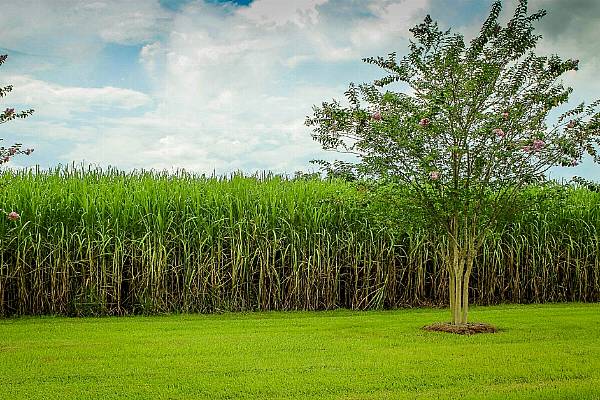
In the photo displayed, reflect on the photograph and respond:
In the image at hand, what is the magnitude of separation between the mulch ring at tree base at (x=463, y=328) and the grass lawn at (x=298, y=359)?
6.0 inches

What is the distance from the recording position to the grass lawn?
5.04 meters

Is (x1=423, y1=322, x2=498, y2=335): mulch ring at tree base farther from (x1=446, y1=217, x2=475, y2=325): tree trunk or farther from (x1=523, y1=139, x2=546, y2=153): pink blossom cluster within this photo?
(x1=523, y1=139, x2=546, y2=153): pink blossom cluster

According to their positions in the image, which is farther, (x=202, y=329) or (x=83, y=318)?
(x=83, y=318)

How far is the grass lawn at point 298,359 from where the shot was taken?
5039mm

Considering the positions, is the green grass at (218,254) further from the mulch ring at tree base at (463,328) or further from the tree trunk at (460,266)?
the mulch ring at tree base at (463,328)

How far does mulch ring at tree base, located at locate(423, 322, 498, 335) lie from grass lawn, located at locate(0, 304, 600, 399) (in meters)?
0.15

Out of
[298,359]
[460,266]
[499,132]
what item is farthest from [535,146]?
[298,359]

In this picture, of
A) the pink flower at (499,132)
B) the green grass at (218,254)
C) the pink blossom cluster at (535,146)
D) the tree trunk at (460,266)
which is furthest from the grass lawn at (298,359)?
the pink flower at (499,132)

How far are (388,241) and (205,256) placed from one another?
103 inches

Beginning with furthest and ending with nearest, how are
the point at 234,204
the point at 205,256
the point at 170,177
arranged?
the point at 170,177
the point at 234,204
the point at 205,256

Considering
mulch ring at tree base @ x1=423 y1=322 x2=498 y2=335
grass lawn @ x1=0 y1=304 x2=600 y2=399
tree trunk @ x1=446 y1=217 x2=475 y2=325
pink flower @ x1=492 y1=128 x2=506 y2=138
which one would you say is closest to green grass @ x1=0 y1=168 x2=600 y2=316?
grass lawn @ x1=0 y1=304 x2=600 y2=399

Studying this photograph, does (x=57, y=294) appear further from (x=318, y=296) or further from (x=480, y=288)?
(x=480, y=288)

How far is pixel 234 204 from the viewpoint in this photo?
10.6 meters

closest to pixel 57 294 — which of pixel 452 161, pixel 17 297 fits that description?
pixel 17 297
